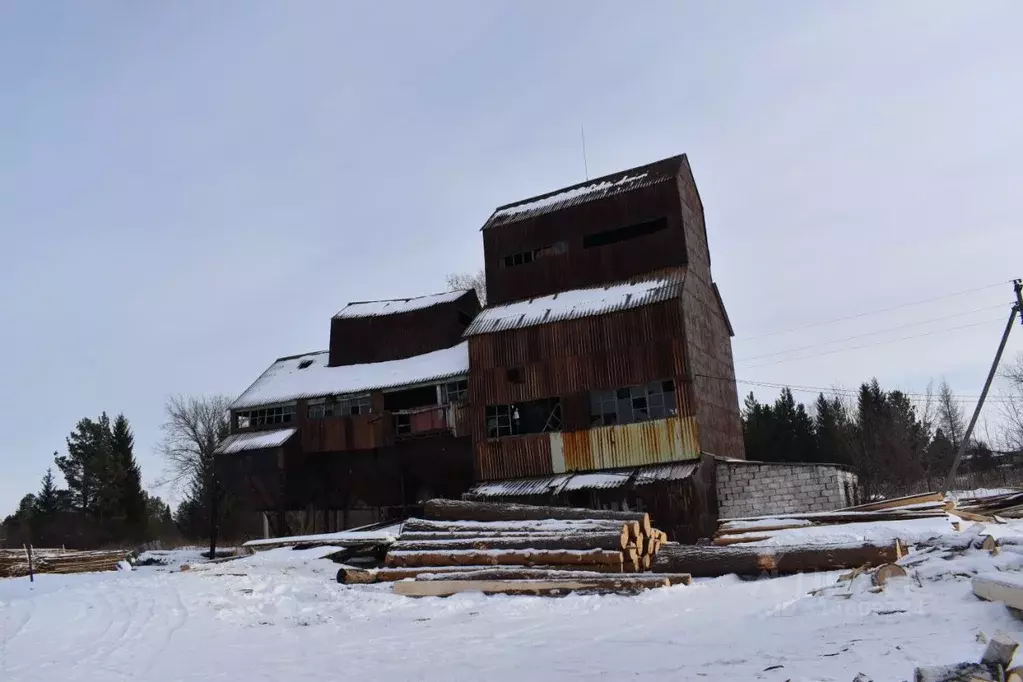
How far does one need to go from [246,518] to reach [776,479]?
36435 millimetres

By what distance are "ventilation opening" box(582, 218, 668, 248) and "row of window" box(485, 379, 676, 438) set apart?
251 inches

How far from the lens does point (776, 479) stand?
26891mm

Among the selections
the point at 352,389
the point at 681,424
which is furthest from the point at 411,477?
the point at 681,424

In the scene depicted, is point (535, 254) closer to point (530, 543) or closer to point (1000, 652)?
point (530, 543)

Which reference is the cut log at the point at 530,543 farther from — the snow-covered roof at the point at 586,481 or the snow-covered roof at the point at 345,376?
the snow-covered roof at the point at 345,376

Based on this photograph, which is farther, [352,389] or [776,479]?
[352,389]

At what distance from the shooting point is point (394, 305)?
39344 mm

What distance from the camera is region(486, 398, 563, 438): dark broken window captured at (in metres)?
30.1

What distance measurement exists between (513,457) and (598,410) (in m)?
3.62

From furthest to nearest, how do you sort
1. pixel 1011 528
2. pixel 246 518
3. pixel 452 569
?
pixel 246 518 → pixel 1011 528 → pixel 452 569

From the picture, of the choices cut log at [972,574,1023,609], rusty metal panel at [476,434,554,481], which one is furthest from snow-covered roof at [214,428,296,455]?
cut log at [972,574,1023,609]

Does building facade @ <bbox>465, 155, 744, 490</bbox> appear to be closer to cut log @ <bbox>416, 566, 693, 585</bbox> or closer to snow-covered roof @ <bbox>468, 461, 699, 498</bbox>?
snow-covered roof @ <bbox>468, 461, 699, 498</bbox>

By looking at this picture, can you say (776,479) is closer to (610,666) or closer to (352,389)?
(352,389)

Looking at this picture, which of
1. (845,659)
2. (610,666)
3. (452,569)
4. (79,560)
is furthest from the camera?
(79,560)
